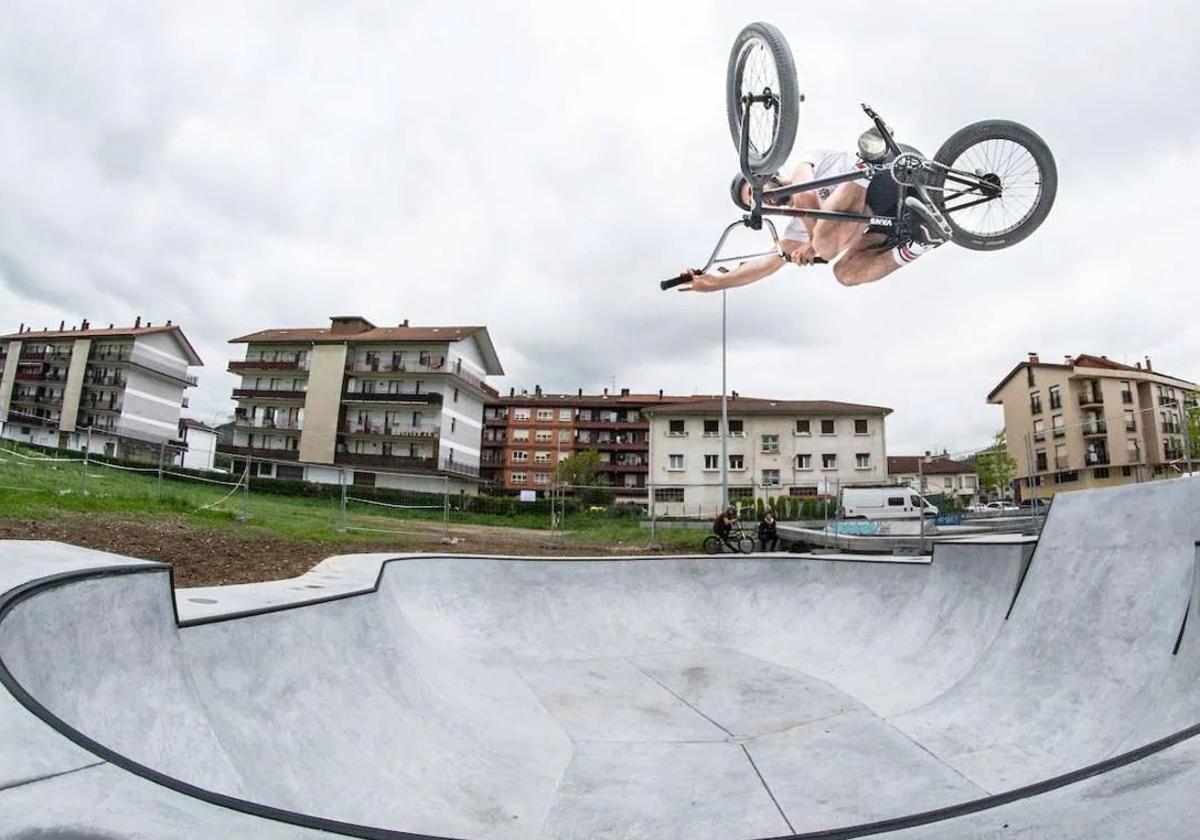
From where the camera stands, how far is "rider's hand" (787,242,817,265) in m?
8.52

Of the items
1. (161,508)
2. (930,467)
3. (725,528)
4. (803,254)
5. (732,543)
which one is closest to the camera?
(803,254)

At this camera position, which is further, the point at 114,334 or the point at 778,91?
the point at 114,334

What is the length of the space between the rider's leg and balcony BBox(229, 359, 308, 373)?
169ft

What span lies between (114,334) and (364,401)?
81.9ft

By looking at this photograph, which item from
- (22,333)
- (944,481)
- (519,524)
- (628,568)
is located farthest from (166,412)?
(944,481)

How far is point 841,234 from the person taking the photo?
8180 millimetres

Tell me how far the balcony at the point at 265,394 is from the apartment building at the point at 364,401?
0.08 meters

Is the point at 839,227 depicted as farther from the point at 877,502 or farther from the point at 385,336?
the point at 385,336

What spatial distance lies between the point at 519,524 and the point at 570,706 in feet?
85.4

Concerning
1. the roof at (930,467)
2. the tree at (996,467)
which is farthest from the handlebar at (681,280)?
the roof at (930,467)

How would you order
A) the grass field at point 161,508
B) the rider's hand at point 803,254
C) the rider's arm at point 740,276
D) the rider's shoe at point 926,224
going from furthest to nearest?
the grass field at point 161,508
the rider's arm at point 740,276
the rider's hand at point 803,254
the rider's shoe at point 926,224

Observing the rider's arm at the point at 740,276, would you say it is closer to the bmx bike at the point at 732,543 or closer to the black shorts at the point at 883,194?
the black shorts at the point at 883,194

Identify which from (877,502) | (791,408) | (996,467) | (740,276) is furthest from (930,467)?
(740,276)

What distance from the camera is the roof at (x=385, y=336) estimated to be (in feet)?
166
